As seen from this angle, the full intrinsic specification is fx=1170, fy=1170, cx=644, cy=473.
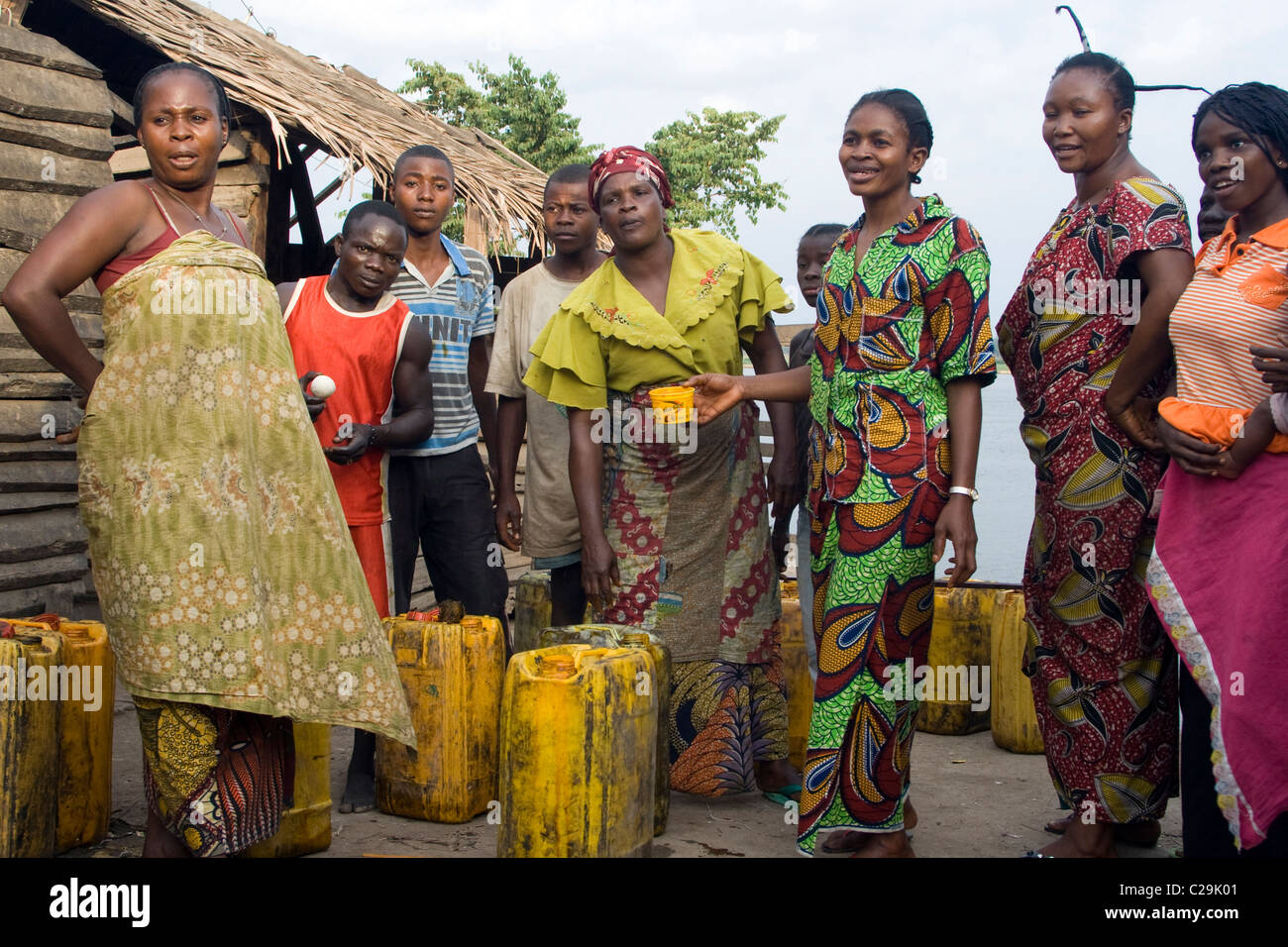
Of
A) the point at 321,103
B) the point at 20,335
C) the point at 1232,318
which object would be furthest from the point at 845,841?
the point at 321,103

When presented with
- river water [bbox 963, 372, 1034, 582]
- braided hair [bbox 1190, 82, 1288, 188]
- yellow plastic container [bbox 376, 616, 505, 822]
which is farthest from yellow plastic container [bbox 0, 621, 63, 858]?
river water [bbox 963, 372, 1034, 582]

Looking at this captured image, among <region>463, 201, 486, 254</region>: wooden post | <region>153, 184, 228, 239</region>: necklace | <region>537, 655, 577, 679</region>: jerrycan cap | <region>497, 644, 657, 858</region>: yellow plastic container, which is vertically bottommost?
<region>497, 644, 657, 858</region>: yellow plastic container

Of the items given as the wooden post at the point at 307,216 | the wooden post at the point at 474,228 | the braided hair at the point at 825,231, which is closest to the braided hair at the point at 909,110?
the braided hair at the point at 825,231

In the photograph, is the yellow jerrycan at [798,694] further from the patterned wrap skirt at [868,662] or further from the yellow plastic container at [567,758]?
the yellow plastic container at [567,758]

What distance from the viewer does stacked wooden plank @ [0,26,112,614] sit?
4.96 meters

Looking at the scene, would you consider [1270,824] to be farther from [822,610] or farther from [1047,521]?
[822,610]

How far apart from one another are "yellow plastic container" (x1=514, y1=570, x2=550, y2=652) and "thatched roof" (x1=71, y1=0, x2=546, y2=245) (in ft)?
8.21

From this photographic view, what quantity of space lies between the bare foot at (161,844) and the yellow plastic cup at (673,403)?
1.81 meters

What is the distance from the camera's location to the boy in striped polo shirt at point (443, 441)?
4285 mm

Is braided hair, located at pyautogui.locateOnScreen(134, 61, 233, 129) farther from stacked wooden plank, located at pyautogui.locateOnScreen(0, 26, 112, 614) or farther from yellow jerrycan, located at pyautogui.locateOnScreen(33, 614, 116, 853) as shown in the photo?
stacked wooden plank, located at pyautogui.locateOnScreen(0, 26, 112, 614)

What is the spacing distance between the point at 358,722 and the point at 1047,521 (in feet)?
6.56

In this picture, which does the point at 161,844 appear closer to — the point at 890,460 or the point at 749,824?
the point at 749,824

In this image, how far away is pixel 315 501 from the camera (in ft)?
9.77

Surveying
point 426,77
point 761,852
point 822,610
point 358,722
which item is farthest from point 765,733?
point 426,77
